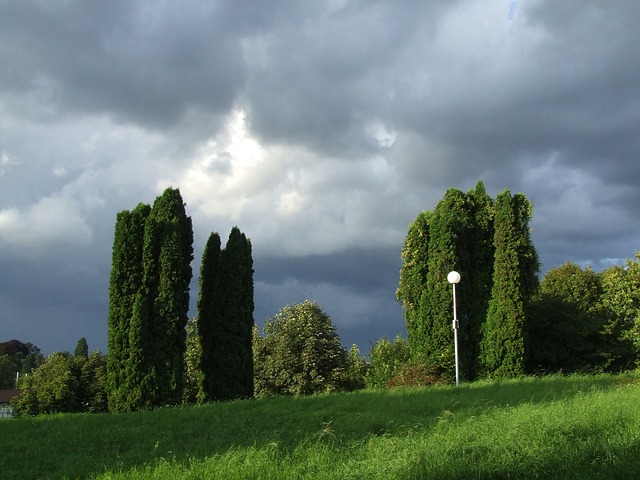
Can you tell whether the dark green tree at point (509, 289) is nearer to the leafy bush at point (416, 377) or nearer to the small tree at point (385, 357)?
the leafy bush at point (416, 377)

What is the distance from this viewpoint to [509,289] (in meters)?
22.3

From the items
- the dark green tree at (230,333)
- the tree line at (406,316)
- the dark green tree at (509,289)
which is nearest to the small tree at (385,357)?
the tree line at (406,316)

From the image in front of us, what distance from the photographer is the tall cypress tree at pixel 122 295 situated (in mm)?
18562

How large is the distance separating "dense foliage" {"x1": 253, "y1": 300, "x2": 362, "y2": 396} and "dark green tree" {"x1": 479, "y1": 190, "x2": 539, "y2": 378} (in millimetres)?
9154

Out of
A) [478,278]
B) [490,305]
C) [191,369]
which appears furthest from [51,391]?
[490,305]

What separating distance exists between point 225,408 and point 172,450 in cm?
426

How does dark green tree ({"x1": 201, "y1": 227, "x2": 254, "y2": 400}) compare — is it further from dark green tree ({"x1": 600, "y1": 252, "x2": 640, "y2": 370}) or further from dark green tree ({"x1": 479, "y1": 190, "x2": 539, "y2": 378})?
dark green tree ({"x1": 600, "y1": 252, "x2": 640, "y2": 370})

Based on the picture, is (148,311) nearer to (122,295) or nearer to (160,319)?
(160,319)

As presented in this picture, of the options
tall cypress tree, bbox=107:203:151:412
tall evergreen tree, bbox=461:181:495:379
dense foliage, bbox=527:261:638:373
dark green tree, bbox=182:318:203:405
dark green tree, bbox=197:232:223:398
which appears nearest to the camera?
tall cypress tree, bbox=107:203:151:412

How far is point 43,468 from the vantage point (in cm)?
855

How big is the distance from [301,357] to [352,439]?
21.8m

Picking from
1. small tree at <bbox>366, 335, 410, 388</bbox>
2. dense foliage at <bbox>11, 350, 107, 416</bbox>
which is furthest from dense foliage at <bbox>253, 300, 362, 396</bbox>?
dense foliage at <bbox>11, 350, 107, 416</bbox>

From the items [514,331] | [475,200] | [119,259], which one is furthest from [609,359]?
[119,259]

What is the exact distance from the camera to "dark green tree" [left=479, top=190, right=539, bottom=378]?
72.2ft
